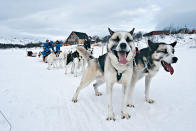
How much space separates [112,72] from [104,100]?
3.97ft

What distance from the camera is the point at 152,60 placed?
272 centimetres

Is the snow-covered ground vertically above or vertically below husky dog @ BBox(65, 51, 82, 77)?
below

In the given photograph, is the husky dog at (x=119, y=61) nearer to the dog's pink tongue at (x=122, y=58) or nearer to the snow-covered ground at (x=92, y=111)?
the dog's pink tongue at (x=122, y=58)

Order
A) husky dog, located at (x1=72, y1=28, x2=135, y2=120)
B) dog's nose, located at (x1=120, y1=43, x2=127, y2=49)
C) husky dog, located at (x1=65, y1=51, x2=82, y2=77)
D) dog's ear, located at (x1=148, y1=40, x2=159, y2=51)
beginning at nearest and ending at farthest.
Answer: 1. dog's nose, located at (x1=120, y1=43, x2=127, y2=49)
2. husky dog, located at (x1=72, y1=28, x2=135, y2=120)
3. dog's ear, located at (x1=148, y1=40, x2=159, y2=51)
4. husky dog, located at (x1=65, y1=51, x2=82, y2=77)

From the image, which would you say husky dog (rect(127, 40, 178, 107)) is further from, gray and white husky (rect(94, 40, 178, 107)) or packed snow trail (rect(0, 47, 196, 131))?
packed snow trail (rect(0, 47, 196, 131))

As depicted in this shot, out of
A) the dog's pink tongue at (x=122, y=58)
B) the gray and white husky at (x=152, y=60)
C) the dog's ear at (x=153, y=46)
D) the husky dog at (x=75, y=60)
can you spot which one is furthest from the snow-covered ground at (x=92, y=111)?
the husky dog at (x=75, y=60)

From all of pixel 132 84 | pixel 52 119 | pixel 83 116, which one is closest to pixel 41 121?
pixel 52 119

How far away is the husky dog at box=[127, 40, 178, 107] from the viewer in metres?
2.53

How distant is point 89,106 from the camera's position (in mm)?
2924

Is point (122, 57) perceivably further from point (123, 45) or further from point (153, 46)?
point (153, 46)

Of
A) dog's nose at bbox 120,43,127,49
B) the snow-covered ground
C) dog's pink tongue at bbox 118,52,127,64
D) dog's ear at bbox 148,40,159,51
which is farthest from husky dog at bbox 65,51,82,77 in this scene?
dog's nose at bbox 120,43,127,49

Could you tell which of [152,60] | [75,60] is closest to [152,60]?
[152,60]

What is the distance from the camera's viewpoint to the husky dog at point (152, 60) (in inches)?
99.5

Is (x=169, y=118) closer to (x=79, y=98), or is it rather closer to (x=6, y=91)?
(x=79, y=98)
